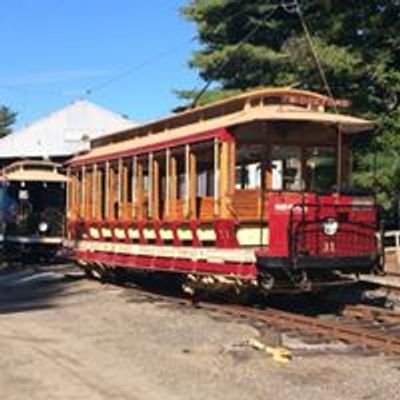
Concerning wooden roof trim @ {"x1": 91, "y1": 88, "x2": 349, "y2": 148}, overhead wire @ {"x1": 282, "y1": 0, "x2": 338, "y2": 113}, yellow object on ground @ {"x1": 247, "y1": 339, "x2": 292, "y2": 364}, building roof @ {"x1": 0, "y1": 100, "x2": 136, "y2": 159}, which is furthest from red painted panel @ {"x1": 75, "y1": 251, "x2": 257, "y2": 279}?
building roof @ {"x1": 0, "y1": 100, "x2": 136, "y2": 159}

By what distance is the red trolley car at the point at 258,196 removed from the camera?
54.0 ft

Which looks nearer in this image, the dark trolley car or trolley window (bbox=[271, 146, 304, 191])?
trolley window (bbox=[271, 146, 304, 191])

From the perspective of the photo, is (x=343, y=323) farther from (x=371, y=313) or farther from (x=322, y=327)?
(x=371, y=313)

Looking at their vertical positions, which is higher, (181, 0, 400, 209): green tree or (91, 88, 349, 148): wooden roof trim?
(181, 0, 400, 209): green tree

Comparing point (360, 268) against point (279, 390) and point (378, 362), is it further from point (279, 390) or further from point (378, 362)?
point (279, 390)

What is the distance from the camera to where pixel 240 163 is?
1739 centimetres

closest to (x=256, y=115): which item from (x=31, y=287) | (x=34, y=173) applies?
(x=31, y=287)

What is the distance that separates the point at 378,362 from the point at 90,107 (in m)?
52.3

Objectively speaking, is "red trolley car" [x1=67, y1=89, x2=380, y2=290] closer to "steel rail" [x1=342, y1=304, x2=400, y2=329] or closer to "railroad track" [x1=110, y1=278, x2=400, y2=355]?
"railroad track" [x1=110, y1=278, x2=400, y2=355]

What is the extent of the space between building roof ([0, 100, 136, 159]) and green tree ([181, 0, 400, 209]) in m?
25.6

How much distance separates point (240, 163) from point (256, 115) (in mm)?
919

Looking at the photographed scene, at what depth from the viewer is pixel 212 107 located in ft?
61.4

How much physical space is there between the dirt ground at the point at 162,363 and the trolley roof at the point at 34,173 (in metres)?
17.1

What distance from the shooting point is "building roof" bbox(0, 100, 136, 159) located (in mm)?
59000
